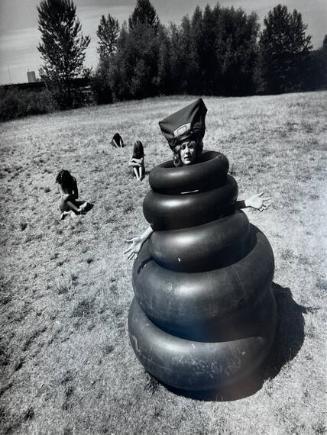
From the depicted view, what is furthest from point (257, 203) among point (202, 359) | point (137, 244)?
point (202, 359)

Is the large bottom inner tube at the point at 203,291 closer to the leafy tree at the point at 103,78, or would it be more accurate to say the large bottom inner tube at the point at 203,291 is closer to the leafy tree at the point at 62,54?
the leafy tree at the point at 62,54

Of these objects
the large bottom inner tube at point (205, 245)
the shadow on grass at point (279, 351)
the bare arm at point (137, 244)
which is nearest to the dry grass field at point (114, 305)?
the shadow on grass at point (279, 351)

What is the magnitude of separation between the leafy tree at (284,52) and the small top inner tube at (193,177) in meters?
42.2

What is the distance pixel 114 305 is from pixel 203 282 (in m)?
2.95

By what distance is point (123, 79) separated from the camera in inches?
1427

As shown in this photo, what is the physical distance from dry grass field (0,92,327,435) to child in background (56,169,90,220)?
1.06ft

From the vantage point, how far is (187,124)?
3.97m

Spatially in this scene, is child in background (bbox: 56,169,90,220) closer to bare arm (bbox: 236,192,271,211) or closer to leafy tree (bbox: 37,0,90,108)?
bare arm (bbox: 236,192,271,211)

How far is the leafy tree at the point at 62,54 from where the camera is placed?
29553mm

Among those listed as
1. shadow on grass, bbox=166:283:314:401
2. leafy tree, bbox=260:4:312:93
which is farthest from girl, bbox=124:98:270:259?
leafy tree, bbox=260:4:312:93

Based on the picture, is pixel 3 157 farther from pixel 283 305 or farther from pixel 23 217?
pixel 283 305

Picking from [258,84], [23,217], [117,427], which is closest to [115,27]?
[258,84]

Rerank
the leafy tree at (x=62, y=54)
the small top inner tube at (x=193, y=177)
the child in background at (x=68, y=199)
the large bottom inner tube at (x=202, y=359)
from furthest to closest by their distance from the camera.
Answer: the leafy tree at (x=62, y=54) < the child in background at (x=68, y=199) < the large bottom inner tube at (x=202, y=359) < the small top inner tube at (x=193, y=177)

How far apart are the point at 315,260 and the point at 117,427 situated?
4.79 meters
